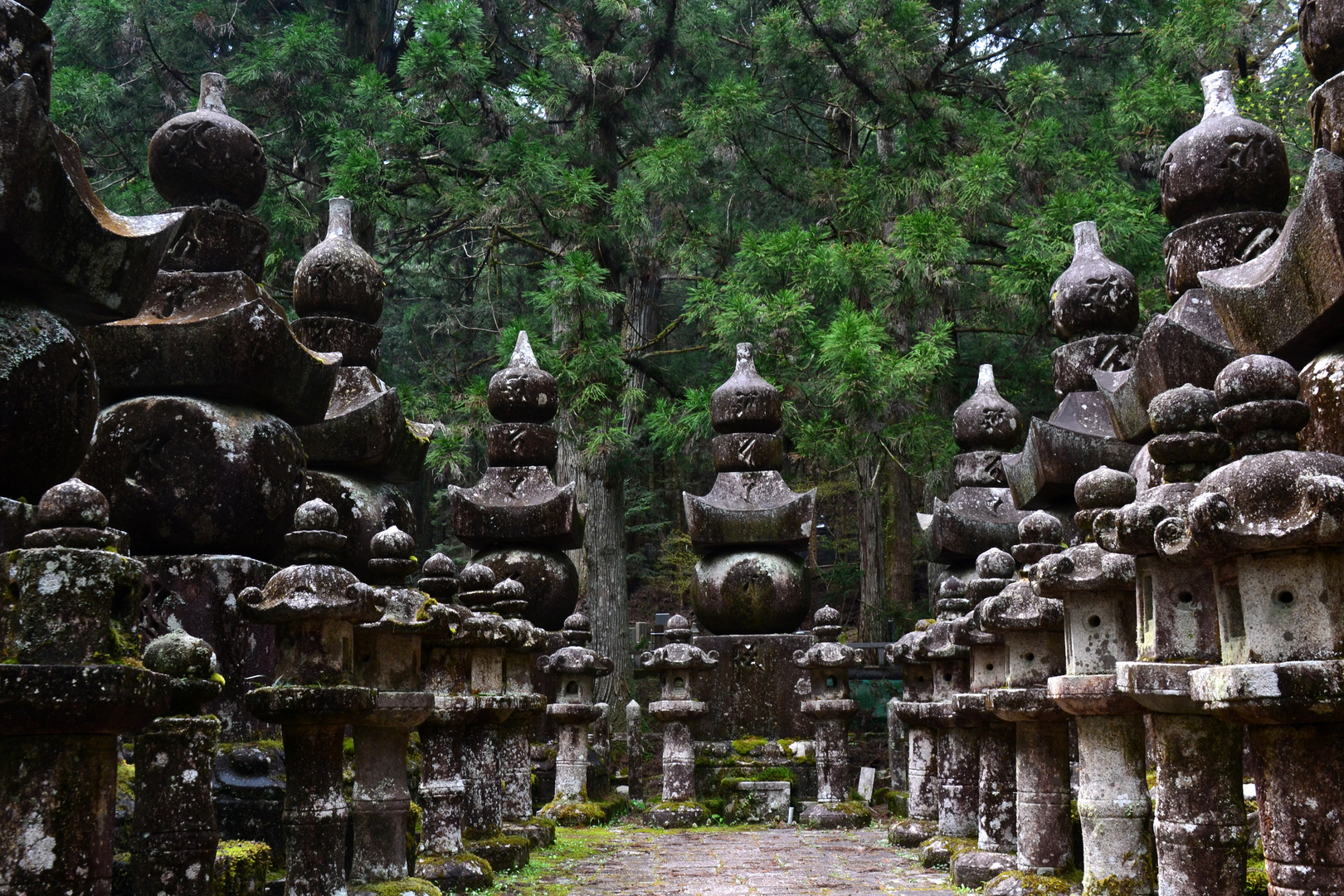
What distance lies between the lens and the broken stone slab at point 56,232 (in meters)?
3.37

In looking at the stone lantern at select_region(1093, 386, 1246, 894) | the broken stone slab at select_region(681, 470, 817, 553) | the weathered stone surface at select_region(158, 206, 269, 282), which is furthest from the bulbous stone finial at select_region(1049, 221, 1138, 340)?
the weathered stone surface at select_region(158, 206, 269, 282)

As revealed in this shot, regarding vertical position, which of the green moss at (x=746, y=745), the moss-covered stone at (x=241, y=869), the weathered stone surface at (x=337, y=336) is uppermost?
the weathered stone surface at (x=337, y=336)

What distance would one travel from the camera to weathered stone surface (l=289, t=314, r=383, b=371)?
866cm

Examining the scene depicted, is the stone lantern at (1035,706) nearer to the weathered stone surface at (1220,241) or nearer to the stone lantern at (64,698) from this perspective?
the weathered stone surface at (1220,241)

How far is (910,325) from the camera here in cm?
1516

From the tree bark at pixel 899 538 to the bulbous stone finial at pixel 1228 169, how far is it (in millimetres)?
9071

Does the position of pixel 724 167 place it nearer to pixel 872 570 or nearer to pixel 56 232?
pixel 872 570

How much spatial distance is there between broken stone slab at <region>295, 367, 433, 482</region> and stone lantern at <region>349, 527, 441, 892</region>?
94.3 inches

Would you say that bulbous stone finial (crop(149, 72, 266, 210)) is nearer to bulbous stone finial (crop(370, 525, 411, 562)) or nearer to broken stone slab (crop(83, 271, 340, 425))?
broken stone slab (crop(83, 271, 340, 425))

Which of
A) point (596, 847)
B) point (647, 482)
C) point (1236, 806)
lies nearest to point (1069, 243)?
point (596, 847)

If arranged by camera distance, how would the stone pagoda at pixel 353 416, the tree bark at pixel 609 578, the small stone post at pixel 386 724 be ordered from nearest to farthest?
the small stone post at pixel 386 724, the stone pagoda at pixel 353 416, the tree bark at pixel 609 578

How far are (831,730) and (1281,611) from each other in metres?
7.39

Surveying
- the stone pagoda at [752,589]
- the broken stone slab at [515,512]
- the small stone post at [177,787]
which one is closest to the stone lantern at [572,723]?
the broken stone slab at [515,512]

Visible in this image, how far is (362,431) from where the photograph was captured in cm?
807
